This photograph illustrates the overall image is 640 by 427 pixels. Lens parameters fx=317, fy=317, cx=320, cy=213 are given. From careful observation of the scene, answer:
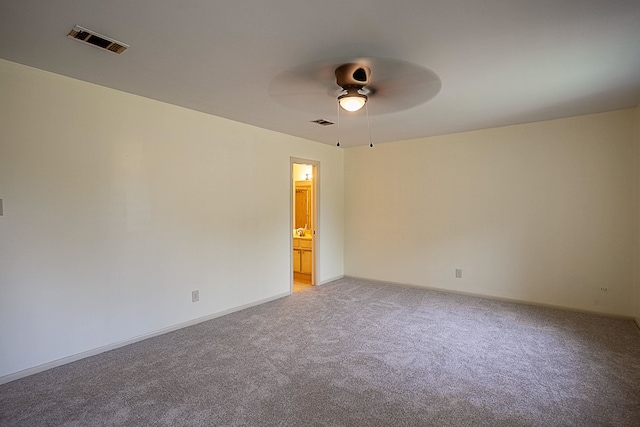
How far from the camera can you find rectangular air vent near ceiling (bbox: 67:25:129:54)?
2.05 m

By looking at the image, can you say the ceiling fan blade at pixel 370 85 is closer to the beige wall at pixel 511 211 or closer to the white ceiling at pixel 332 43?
the white ceiling at pixel 332 43

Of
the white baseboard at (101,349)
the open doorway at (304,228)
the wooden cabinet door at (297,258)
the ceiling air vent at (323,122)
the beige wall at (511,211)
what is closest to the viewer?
the white baseboard at (101,349)

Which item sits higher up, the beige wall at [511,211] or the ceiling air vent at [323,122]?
the ceiling air vent at [323,122]

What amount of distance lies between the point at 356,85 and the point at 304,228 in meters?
5.06

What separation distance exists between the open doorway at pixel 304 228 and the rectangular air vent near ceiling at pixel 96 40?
3056 mm

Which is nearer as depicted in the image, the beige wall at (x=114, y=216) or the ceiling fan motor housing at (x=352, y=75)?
the ceiling fan motor housing at (x=352, y=75)

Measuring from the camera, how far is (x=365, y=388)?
2.44 m

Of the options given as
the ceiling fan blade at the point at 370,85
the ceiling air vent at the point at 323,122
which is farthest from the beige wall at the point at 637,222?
the ceiling air vent at the point at 323,122

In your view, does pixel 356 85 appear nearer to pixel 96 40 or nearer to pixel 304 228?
pixel 96 40

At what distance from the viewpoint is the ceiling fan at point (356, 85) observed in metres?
2.48

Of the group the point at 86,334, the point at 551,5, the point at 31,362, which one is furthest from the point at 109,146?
the point at 551,5

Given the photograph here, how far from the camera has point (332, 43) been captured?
7.11ft

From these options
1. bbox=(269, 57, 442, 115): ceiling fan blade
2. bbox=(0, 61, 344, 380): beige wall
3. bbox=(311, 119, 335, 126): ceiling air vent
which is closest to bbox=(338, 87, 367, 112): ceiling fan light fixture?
bbox=(269, 57, 442, 115): ceiling fan blade

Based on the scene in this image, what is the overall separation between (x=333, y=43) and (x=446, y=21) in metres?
0.72
